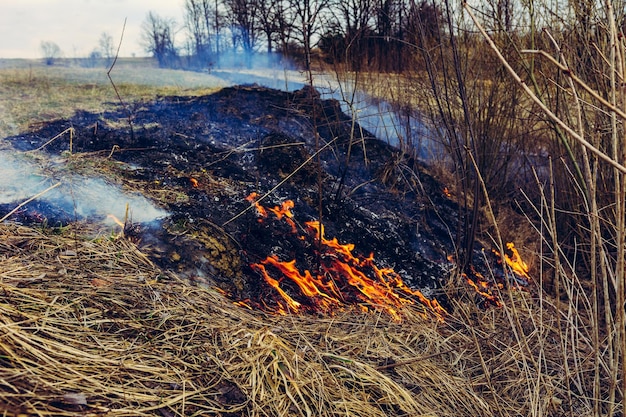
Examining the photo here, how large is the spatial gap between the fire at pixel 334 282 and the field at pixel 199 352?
0.54ft

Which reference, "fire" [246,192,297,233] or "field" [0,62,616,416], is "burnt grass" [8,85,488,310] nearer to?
"fire" [246,192,297,233]

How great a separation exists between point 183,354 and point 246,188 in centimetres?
283

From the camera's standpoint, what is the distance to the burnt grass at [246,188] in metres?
3.87

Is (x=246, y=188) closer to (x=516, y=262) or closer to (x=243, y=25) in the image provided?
(x=516, y=262)

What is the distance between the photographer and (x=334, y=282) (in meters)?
4.13

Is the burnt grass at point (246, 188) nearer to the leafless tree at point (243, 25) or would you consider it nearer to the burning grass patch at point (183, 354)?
the burning grass patch at point (183, 354)

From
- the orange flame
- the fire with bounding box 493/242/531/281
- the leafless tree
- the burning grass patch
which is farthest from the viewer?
the leafless tree

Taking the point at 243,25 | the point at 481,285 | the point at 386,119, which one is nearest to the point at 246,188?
the point at 481,285

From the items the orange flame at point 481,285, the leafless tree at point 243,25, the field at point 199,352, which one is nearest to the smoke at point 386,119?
the orange flame at point 481,285

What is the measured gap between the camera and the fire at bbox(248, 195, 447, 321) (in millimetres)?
3812

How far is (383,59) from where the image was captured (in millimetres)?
7719

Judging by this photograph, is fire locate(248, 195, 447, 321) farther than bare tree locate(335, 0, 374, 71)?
No

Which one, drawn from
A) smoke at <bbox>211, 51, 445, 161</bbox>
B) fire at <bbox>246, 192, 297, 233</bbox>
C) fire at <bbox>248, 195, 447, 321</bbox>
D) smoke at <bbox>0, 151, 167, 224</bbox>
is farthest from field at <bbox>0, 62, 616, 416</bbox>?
smoke at <bbox>211, 51, 445, 161</bbox>

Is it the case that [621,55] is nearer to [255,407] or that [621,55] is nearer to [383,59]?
[255,407]
